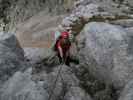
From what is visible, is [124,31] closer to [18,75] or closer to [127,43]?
[127,43]

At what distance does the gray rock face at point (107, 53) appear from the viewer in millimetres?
6652

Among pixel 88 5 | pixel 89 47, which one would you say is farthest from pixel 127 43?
pixel 88 5

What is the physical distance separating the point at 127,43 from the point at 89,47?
98 cm

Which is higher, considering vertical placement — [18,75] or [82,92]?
[18,75]

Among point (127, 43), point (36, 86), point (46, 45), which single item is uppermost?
point (127, 43)

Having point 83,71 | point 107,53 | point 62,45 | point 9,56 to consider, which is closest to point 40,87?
point 9,56

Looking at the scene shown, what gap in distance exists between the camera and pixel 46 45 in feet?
36.7

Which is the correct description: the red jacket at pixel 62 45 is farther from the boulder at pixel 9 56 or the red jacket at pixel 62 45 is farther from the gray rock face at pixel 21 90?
the gray rock face at pixel 21 90

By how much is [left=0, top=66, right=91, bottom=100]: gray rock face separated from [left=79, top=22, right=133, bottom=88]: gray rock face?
618mm

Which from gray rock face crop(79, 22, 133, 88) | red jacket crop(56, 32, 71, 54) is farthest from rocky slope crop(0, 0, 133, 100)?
red jacket crop(56, 32, 71, 54)

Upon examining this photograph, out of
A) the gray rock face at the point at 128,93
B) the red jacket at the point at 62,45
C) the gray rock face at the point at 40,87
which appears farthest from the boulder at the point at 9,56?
the gray rock face at the point at 128,93

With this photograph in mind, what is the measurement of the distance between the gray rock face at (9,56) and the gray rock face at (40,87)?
0.19 m

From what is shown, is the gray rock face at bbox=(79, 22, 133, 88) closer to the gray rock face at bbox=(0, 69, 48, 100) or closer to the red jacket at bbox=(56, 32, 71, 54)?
the red jacket at bbox=(56, 32, 71, 54)

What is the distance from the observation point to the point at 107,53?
700 cm
